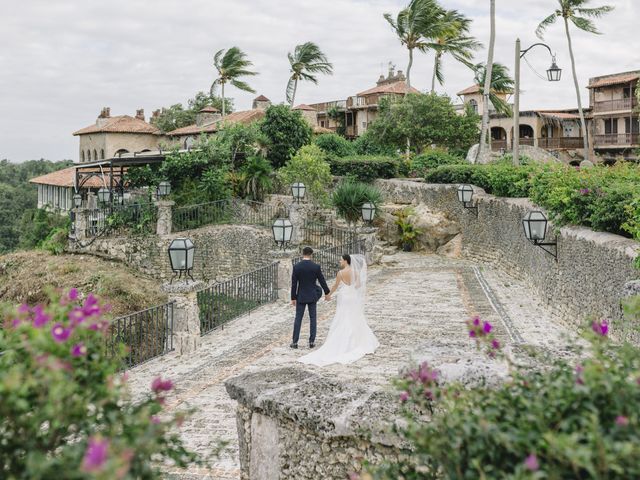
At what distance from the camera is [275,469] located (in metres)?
4.58

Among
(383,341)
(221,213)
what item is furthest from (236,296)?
(221,213)

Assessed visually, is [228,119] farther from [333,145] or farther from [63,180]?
[333,145]

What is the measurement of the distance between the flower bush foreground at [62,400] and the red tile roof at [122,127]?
51.8m

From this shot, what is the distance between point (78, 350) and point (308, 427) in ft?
7.70

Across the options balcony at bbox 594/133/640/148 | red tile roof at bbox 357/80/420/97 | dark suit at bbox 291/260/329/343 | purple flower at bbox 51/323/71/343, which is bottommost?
dark suit at bbox 291/260/329/343

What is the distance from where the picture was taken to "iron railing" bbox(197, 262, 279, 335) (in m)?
12.6

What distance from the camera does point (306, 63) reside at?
44.5 meters

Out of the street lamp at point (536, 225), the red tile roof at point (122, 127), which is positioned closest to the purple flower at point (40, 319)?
the street lamp at point (536, 225)

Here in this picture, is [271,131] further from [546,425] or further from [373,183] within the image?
[546,425]

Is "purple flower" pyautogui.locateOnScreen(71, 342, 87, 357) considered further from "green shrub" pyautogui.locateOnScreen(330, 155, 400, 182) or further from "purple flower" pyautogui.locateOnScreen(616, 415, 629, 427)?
"green shrub" pyautogui.locateOnScreen(330, 155, 400, 182)

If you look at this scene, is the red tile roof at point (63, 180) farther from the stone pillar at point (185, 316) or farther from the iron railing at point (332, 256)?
the stone pillar at point (185, 316)

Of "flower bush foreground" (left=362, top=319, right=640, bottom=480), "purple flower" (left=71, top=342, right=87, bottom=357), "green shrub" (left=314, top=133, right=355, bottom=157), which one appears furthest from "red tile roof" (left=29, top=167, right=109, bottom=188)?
"flower bush foreground" (left=362, top=319, right=640, bottom=480)

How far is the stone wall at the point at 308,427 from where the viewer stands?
13.7ft

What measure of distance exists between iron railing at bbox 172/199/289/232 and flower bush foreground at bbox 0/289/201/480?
22974mm
